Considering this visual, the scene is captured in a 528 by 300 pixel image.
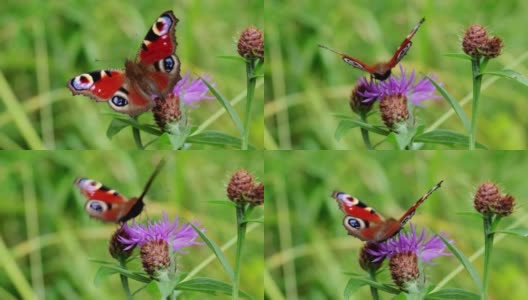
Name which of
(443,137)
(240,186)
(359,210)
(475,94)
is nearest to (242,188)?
(240,186)

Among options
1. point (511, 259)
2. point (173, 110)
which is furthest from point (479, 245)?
point (173, 110)

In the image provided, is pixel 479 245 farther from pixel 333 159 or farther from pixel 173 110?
pixel 173 110

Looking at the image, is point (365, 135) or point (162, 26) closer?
point (162, 26)

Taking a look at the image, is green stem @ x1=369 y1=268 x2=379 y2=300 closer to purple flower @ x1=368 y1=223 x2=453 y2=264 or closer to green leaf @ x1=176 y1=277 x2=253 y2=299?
purple flower @ x1=368 y1=223 x2=453 y2=264

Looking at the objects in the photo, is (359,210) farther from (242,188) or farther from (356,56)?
(356,56)

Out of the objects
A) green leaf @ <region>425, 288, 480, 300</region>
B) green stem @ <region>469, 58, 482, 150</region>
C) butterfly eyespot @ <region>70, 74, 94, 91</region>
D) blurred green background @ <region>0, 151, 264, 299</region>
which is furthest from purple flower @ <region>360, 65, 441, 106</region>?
butterfly eyespot @ <region>70, 74, 94, 91</region>
